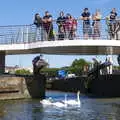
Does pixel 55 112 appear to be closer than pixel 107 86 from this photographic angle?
Yes

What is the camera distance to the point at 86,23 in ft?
105

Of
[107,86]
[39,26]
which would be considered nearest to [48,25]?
[39,26]

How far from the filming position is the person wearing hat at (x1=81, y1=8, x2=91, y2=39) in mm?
31547

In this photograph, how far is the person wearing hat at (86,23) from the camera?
31.5 metres

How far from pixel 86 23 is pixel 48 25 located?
270cm

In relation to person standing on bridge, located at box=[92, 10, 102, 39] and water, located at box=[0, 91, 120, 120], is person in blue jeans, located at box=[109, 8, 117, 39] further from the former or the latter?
water, located at box=[0, 91, 120, 120]

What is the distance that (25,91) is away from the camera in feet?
127

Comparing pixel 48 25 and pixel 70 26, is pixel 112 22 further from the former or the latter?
pixel 48 25

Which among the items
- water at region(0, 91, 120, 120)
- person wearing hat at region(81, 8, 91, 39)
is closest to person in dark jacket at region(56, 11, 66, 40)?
person wearing hat at region(81, 8, 91, 39)

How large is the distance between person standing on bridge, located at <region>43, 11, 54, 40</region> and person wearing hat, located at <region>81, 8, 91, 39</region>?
2.25 metres

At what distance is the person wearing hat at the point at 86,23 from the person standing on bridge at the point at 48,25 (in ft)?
7.39

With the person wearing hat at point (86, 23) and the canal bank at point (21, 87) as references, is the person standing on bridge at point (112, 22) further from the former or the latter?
the canal bank at point (21, 87)

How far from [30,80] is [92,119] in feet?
45.7

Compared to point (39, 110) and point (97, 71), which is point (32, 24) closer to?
point (39, 110)
